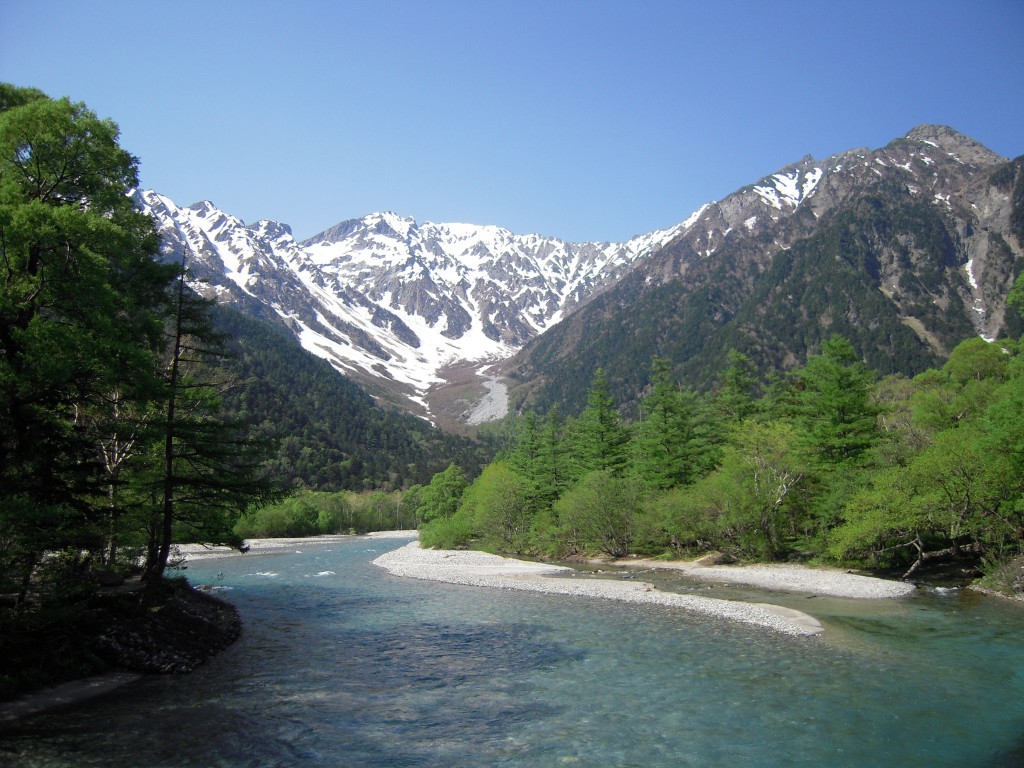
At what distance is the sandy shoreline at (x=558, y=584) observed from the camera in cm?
2398

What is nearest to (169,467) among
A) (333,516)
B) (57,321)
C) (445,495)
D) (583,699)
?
(57,321)

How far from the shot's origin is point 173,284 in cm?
2083

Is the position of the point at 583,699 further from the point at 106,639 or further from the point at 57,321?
the point at 57,321

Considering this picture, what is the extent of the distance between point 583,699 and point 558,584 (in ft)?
71.0

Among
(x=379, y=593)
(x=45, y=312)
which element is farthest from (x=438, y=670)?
(x=379, y=593)

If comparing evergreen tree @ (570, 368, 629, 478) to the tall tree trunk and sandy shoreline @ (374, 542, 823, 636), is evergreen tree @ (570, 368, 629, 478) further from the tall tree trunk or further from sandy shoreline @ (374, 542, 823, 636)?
the tall tree trunk

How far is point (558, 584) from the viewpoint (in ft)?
120

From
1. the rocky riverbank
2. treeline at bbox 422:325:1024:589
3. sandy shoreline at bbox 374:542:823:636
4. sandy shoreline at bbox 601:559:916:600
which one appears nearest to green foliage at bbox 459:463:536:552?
treeline at bbox 422:325:1024:589

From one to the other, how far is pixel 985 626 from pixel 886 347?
18948 cm

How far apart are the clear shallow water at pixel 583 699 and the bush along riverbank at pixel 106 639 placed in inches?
43.6

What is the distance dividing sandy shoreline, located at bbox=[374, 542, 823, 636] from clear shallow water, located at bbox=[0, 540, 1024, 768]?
1524 mm

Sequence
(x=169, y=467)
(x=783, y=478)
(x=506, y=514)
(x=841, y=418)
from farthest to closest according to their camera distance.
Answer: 1. (x=506, y=514)
2. (x=841, y=418)
3. (x=783, y=478)
4. (x=169, y=467)

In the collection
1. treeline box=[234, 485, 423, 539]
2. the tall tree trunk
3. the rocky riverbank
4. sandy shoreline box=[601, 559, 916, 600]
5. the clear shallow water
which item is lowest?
treeline box=[234, 485, 423, 539]

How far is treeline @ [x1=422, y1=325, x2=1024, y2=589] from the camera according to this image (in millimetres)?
29875
